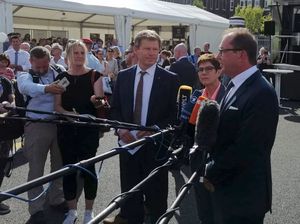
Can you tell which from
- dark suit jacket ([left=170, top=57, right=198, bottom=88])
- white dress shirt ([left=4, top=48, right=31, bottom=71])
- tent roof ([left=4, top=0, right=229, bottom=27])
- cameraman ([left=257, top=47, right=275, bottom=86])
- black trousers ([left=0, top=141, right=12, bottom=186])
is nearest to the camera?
black trousers ([left=0, top=141, right=12, bottom=186])

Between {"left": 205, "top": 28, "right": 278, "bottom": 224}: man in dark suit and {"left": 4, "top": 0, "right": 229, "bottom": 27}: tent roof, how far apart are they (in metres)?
10.4

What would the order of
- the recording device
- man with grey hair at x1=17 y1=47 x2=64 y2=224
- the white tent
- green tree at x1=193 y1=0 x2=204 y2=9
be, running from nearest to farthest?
the recording device, man with grey hair at x1=17 y1=47 x2=64 y2=224, the white tent, green tree at x1=193 y1=0 x2=204 y2=9

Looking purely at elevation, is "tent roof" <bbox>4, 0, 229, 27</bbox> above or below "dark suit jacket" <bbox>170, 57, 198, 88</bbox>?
above

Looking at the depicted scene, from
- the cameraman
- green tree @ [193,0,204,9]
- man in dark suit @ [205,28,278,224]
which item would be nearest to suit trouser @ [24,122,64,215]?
man in dark suit @ [205,28,278,224]

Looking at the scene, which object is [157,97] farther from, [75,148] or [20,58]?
[20,58]

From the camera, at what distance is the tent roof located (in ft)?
44.2

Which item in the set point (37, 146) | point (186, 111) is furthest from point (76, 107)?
point (186, 111)

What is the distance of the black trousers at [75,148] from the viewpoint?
14.5 ft

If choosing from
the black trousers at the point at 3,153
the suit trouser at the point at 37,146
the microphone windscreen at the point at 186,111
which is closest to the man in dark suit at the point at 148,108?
the microphone windscreen at the point at 186,111

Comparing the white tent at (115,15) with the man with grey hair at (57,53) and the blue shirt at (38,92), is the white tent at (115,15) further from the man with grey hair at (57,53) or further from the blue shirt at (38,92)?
the blue shirt at (38,92)

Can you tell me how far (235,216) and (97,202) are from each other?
2.77 m

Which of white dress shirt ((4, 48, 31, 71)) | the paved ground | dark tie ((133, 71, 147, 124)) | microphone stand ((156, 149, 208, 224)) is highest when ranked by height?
white dress shirt ((4, 48, 31, 71))

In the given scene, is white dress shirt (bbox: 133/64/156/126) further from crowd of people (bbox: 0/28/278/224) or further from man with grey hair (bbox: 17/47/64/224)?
man with grey hair (bbox: 17/47/64/224)

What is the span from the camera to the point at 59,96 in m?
4.44
